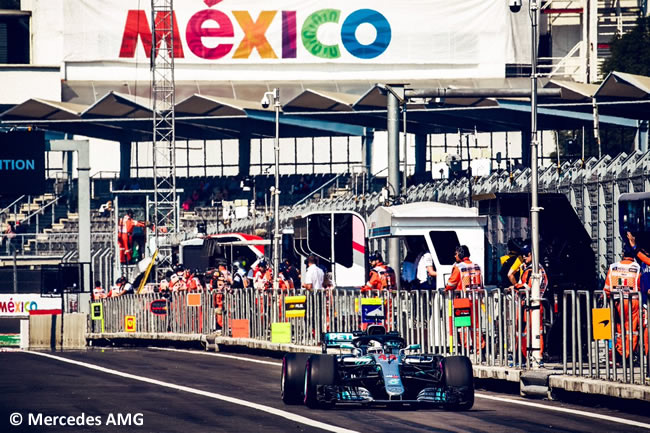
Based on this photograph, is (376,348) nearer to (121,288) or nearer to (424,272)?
(424,272)

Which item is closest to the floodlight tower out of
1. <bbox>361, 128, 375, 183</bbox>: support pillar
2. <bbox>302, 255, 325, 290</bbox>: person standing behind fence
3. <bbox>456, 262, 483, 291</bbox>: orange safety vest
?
<bbox>361, 128, 375, 183</bbox>: support pillar

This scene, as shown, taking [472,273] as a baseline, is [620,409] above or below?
below

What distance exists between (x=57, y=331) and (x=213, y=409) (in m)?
18.3

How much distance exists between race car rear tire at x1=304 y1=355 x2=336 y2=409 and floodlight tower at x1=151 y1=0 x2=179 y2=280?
3965 cm

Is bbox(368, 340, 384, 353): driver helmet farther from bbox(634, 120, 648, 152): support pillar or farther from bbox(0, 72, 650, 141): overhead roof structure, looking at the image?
bbox(634, 120, 648, 152): support pillar

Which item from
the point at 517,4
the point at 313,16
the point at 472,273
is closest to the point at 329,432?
the point at 472,273

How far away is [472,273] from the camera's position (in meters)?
20.5

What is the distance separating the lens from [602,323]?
15.3 meters

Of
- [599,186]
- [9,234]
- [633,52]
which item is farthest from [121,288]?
[633,52]

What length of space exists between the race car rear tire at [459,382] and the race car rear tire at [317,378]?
1.19 metres

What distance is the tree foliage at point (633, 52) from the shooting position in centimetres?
6519

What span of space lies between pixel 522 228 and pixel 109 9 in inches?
2076

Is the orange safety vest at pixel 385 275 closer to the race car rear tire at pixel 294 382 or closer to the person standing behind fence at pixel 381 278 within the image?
the person standing behind fence at pixel 381 278

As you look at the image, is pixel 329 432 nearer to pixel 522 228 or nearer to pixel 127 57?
pixel 522 228
